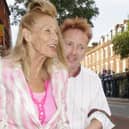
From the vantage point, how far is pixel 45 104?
259cm

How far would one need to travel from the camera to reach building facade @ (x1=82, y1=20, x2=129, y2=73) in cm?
8270

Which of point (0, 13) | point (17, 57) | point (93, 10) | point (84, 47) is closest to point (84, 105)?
point (84, 47)

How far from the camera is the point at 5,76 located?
2580 millimetres

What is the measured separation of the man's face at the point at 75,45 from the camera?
3129 millimetres

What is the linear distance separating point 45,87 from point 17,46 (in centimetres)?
25

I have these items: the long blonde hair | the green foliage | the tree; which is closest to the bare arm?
the long blonde hair

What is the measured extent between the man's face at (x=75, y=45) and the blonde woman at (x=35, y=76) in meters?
0.38

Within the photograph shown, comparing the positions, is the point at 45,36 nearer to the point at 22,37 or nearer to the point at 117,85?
the point at 22,37

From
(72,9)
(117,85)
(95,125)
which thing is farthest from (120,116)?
(117,85)

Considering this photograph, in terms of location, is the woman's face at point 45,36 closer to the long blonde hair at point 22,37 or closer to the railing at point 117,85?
the long blonde hair at point 22,37

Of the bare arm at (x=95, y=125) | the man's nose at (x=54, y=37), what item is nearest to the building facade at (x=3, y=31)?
the bare arm at (x=95, y=125)

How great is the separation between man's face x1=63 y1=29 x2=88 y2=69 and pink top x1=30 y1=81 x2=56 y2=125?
0.51m

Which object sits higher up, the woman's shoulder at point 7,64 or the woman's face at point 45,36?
the woman's face at point 45,36

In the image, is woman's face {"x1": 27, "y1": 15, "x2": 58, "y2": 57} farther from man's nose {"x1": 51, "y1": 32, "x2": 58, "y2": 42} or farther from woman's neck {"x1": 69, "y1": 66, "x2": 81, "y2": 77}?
woman's neck {"x1": 69, "y1": 66, "x2": 81, "y2": 77}
